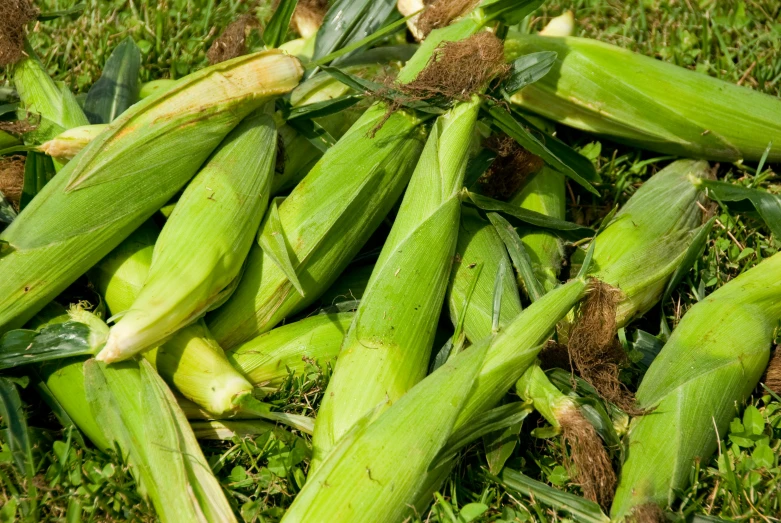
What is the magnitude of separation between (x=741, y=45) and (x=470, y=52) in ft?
4.99

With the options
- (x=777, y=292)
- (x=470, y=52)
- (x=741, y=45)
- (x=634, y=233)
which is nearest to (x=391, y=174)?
(x=470, y=52)

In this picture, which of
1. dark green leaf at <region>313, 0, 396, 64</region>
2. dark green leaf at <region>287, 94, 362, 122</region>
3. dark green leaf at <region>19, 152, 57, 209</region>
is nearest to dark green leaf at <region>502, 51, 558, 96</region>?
dark green leaf at <region>287, 94, 362, 122</region>

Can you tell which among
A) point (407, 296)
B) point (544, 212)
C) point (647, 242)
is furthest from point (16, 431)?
point (647, 242)

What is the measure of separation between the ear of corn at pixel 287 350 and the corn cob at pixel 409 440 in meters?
0.39

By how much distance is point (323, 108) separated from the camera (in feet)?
7.41

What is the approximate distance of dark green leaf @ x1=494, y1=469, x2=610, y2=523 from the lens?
70.2 inches

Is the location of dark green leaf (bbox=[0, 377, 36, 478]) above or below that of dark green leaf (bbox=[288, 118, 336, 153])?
below

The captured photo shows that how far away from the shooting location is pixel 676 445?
6.13ft

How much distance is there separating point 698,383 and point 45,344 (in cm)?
157

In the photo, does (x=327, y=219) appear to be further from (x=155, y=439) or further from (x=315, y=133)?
(x=155, y=439)

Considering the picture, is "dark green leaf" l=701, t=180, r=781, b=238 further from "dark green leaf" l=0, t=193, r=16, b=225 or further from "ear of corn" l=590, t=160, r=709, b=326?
"dark green leaf" l=0, t=193, r=16, b=225

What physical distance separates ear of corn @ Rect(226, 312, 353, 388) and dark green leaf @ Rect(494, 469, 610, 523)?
563mm

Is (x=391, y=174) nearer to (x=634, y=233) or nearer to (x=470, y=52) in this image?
(x=470, y=52)

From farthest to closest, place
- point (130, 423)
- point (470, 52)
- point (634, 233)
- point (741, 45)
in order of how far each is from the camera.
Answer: point (741, 45)
point (634, 233)
point (470, 52)
point (130, 423)
